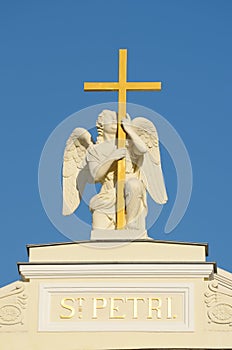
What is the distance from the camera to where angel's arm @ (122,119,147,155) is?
2208 centimetres

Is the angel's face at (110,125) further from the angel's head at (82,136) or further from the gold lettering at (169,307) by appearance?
the gold lettering at (169,307)

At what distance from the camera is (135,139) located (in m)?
22.1

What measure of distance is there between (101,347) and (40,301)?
1133 mm

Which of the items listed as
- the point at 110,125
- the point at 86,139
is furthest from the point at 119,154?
the point at 86,139

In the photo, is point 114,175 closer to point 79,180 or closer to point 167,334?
point 79,180

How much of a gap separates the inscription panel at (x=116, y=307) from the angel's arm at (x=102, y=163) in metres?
1.85

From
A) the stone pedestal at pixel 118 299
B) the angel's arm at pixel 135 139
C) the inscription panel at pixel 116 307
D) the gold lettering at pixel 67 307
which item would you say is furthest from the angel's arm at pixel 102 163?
the gold lettering at pixel 67 307

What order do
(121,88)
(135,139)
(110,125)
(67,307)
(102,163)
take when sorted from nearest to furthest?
1. (67,307)
2. (135,139)
3. (102,163)
4. (110,125)
5. (121,88)

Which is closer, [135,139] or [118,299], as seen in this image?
[118,299]

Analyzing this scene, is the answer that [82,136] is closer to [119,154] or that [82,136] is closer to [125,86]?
[119,154]

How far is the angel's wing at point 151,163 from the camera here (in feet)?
73.4

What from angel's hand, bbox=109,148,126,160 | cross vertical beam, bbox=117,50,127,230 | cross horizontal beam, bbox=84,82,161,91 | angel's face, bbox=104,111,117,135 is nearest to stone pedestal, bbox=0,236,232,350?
cross vertical beam, bbox=117,50,127,230

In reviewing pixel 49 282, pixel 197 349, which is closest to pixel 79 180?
pixel 49 282

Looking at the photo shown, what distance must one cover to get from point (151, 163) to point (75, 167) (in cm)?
115
